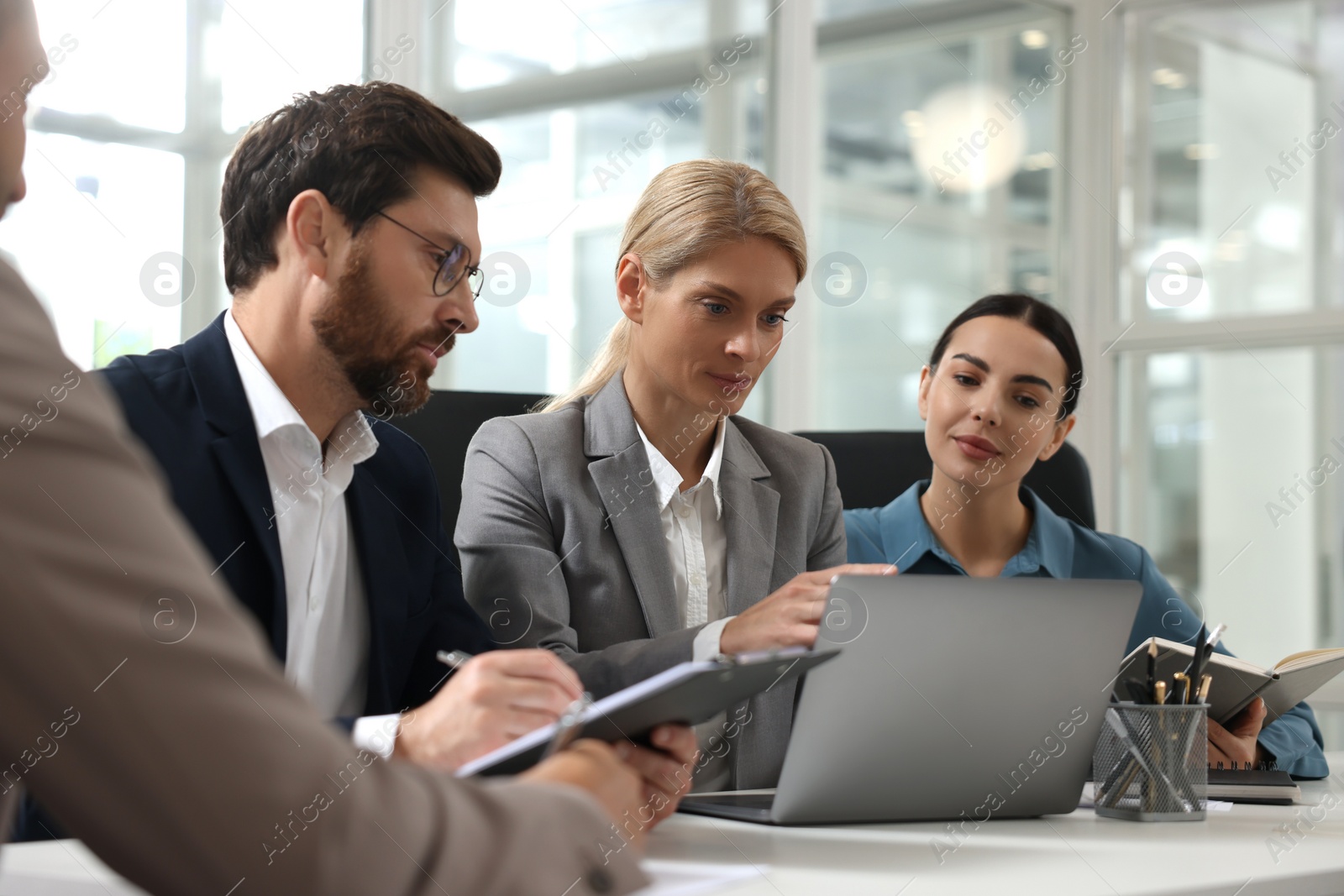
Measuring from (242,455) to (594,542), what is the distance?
0.56 meters

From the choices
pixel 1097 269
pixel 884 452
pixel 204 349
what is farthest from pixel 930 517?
pixel 1097 269

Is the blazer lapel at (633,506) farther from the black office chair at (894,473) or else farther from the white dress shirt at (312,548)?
the black office chair at (894,473)

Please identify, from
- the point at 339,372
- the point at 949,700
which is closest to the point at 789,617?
the point at 949,700

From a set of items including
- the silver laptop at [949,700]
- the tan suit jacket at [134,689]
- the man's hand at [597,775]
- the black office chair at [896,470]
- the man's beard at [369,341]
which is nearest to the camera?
the tan suit jacket at [134,689]

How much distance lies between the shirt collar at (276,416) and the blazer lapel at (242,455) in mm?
19

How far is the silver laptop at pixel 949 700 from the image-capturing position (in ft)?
4.00

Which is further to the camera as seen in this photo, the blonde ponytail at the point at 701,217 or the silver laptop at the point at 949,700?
the blonde ponytail at the point at 701,217

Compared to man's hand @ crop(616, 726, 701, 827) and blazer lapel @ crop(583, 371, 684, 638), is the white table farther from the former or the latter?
blazer lapel @ crop(583, 371, 684, 638)

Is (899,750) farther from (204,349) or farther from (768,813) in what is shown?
(204,349)

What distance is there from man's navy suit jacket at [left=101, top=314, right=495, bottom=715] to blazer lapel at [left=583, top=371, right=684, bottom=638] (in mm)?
243

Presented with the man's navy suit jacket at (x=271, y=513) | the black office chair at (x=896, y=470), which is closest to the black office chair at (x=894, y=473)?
the black office chair at (x=896, y=470)

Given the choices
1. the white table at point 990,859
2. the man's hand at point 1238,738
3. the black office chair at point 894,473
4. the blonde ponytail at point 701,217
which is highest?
the blonde ponytail at point 701,217

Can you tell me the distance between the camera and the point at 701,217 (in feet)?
6.45

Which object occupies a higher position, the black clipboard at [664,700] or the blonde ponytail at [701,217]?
the blonde ponytail at [701,217]
